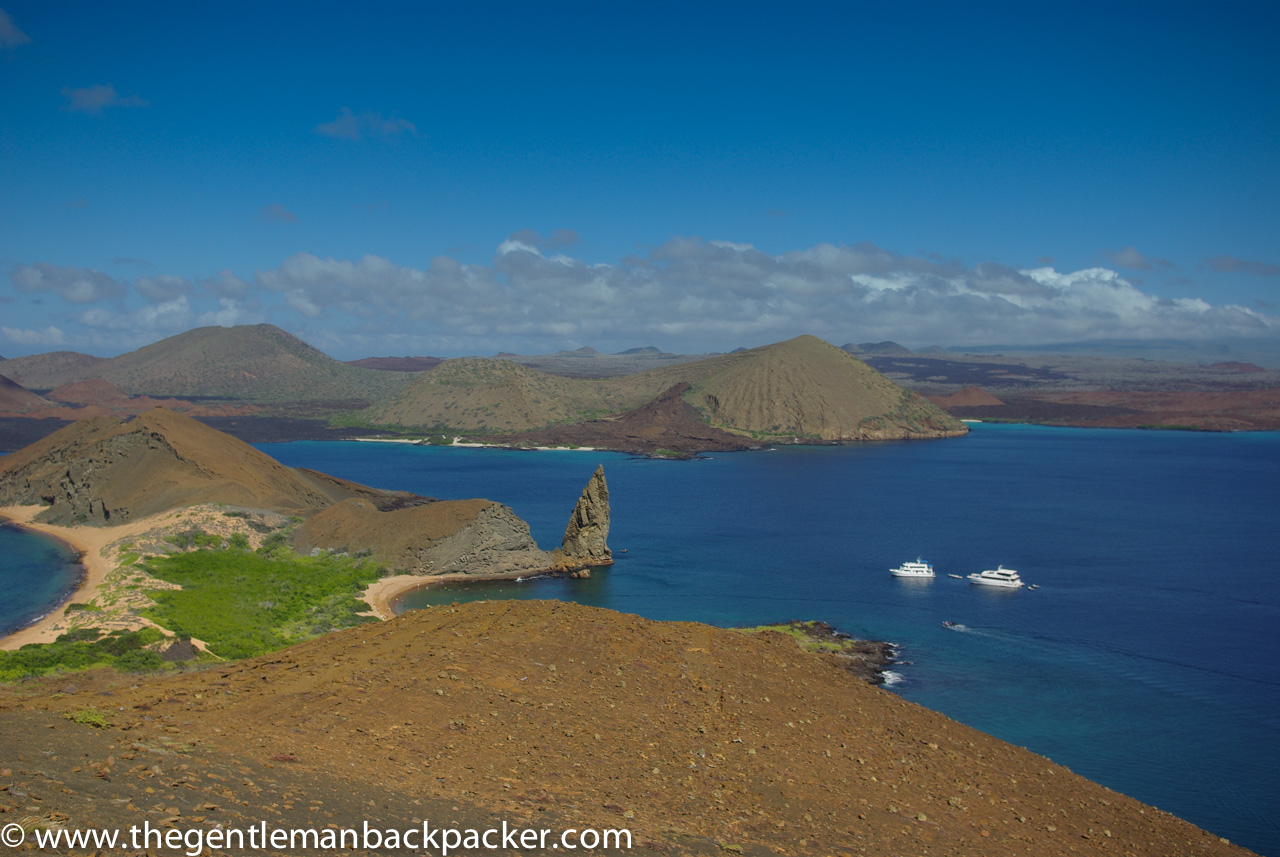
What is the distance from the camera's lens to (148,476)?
65.0 meters

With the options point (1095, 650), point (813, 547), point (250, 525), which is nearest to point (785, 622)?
point (1095, 650)

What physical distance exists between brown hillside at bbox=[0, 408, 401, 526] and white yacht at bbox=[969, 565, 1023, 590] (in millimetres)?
44764

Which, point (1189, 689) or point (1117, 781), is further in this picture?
point (1189, 689)

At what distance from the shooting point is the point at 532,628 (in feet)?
80.6

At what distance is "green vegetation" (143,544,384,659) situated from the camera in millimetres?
36125

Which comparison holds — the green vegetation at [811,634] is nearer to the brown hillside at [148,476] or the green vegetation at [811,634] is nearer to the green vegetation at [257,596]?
the green vegetation at [257,596]

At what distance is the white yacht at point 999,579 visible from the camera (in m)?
51.9

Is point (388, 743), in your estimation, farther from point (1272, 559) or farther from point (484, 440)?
point (484, 440)

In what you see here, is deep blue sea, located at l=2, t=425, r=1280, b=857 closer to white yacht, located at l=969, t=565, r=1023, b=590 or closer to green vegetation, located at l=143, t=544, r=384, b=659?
white yacht, located at l=969, t=565, r=1023, b=590

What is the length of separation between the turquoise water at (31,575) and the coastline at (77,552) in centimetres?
59

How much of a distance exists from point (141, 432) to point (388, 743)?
63.3 metres

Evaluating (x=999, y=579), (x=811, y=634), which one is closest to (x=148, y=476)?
(x=811, y=634)

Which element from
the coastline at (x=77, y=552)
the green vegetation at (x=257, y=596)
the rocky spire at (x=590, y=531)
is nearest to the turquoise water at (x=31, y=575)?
the coastline at (x=77, y=552)

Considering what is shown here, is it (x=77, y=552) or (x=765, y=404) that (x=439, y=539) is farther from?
(x=765, y=404)
